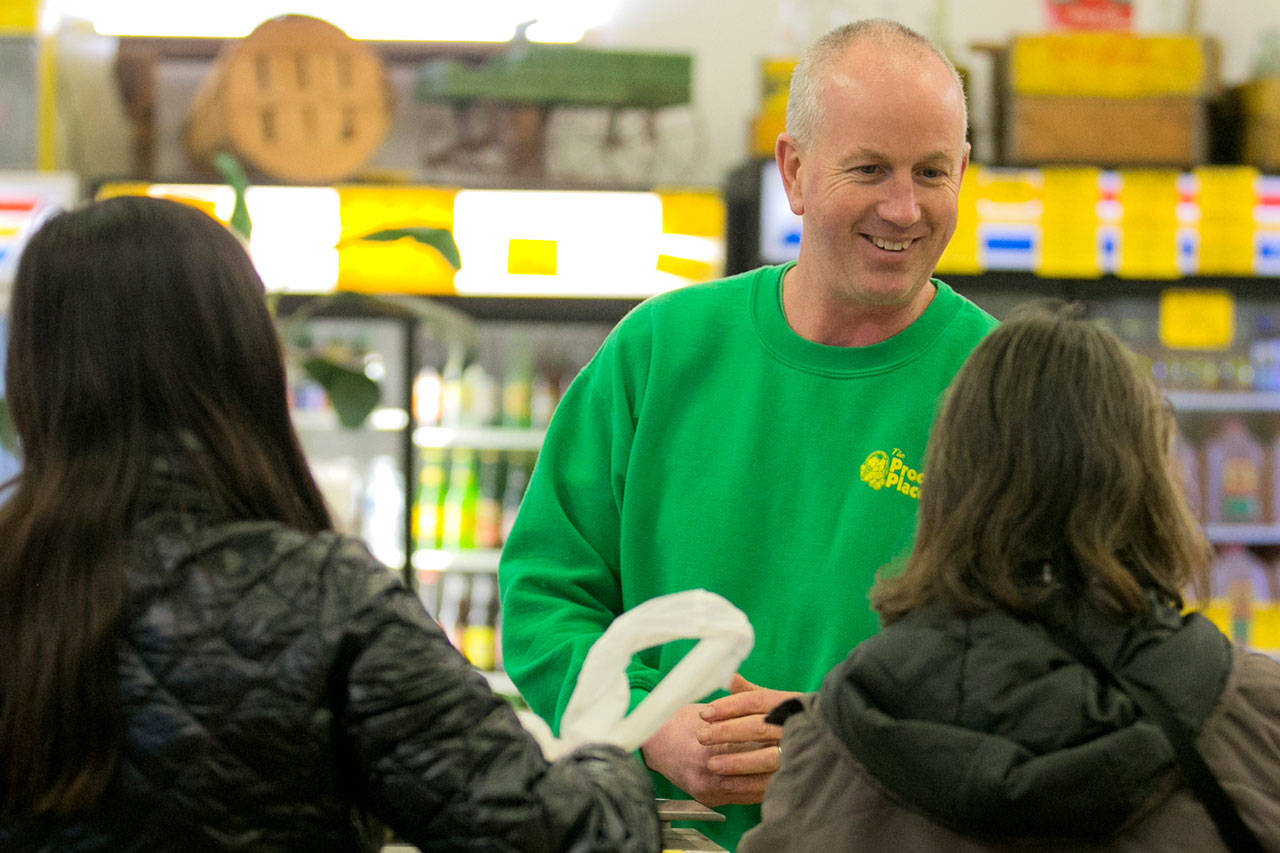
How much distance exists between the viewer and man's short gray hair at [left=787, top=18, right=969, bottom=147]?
5.15ft

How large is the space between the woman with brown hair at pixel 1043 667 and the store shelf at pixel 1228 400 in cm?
393

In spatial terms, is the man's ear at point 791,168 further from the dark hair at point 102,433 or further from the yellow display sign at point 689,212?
the yellow display sign at point 689,212

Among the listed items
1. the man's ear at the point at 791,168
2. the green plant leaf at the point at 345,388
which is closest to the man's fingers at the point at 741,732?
the man's ear at the point at 791,168

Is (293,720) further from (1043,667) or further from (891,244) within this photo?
(891,244)

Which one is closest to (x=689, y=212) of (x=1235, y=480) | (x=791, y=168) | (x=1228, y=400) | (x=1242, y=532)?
(x=1228, y=400)

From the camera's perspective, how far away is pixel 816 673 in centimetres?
150

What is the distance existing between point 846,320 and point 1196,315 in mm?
3756

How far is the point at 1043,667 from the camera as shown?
121 centimetres

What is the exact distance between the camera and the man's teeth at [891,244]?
61.9 inches

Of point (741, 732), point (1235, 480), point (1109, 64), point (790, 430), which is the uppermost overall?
point (1109, 64)

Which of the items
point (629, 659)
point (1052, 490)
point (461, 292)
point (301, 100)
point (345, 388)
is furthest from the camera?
point (461, 292)

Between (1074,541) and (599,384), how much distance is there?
0.61 m

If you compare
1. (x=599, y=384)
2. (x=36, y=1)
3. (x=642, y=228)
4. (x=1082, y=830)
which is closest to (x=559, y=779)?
(x=1082, y=830)

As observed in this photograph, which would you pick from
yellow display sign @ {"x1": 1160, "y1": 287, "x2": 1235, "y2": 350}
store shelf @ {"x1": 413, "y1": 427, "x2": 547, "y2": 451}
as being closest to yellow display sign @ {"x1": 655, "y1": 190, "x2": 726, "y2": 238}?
store shelf @ {"x1": 413, "y1": 427, "x2": 547, "y2": 451}
